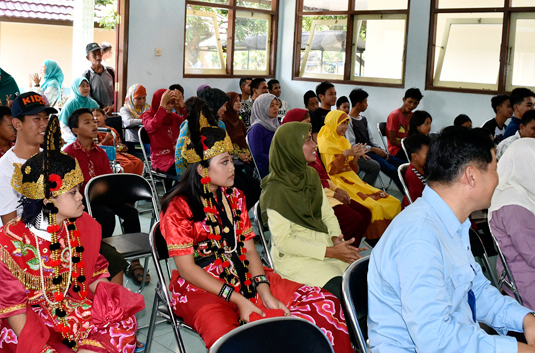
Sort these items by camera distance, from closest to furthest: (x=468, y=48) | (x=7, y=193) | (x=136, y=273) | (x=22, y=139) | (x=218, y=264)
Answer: (x=218, y=264)
(x=7, y=193)
(x=22, y=139)
(x=136, y=273)
(x=468, y=48)

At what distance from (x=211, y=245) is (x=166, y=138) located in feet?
8.90

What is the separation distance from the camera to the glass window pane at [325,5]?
7.42m

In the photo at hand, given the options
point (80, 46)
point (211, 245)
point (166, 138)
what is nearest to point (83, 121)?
point (166, 138)

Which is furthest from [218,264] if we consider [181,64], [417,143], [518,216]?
[181,64]

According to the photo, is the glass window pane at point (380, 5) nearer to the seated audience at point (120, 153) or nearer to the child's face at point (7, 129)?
the seated audience at point (120, 153)

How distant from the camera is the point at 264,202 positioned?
2.59 m

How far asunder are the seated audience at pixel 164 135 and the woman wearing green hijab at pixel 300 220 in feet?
6.45

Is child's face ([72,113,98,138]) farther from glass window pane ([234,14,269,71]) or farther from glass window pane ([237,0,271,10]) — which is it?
glass window pane ([237,0,271,10])

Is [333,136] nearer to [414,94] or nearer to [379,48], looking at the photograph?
[414,94]

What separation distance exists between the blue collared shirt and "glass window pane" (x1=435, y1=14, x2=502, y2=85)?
536 cm

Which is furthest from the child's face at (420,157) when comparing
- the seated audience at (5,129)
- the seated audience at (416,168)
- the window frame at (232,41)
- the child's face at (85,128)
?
the window frame at (232,41)

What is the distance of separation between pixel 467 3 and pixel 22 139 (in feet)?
18.4

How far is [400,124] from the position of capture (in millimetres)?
6023

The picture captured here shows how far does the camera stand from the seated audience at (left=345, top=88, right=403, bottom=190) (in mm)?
5219
